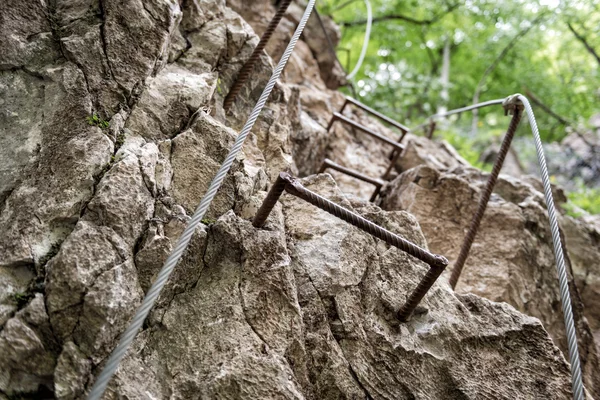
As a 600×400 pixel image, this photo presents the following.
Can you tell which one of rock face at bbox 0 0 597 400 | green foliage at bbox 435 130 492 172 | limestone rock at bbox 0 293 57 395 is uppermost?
green foliage at bbox 435 130 492 172

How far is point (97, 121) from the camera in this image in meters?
2.70

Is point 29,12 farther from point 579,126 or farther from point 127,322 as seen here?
point 579,126

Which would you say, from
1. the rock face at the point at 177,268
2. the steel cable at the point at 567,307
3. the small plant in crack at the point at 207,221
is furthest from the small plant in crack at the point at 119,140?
the steel cable at the point at 567,307

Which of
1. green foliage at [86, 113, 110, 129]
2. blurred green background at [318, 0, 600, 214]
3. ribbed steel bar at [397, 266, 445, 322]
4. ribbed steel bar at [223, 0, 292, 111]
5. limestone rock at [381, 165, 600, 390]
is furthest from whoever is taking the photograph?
blurred green background at [318, 0, 600, 214]

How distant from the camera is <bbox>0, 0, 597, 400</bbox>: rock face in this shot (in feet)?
6.89

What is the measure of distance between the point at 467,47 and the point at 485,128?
386 cm

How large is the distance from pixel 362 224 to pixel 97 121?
1.84 meters

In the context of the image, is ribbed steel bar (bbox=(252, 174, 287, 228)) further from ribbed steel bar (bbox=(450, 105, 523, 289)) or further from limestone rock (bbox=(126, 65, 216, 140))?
ribbed steel bar (bbox=(450, 105, 523, 289))

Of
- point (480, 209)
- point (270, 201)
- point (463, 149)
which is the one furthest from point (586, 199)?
point (270, 201)

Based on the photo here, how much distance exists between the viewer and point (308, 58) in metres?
7.66

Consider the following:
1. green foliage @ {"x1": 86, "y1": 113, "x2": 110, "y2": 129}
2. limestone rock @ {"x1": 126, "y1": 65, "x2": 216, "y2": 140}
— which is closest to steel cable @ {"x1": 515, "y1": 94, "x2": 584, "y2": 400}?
limestone rock @ {"x1": 126, "y1": 65, "x2": 216, "y2": 140}

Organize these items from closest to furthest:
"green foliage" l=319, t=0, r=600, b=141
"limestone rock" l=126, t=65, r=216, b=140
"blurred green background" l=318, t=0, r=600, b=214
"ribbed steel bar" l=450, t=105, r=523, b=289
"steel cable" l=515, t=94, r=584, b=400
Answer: "steel cable" l=515, t=94, r=584, b=400 → "limestone rock" l=126, t=65, r=216, b=140 → "ribbed steel bar" l=450, t=105, r=523, b=289 → "blurred green background" l=318, t=0, r=600, b=214 → "green foliage" l=319, t=0, r=600, b=141

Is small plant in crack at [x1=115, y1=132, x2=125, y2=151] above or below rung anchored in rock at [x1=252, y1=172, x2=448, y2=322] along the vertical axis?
below

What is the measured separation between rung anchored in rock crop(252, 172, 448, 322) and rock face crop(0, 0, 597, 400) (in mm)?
143
